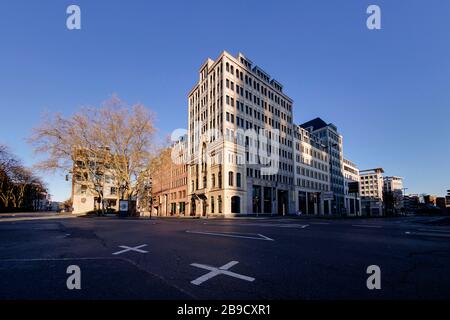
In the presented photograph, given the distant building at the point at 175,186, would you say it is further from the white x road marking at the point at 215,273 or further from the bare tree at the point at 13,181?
the white x road marking at the point at 215,273

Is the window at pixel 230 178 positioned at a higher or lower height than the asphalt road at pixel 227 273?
higher

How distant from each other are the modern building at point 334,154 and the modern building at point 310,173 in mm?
3337

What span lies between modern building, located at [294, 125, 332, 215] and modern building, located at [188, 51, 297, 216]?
173 inches

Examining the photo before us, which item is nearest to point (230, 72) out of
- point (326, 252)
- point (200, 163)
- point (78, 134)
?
point (200, 163)

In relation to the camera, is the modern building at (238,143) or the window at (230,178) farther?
the modern building at (238,143)

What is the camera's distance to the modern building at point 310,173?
65.1 meters

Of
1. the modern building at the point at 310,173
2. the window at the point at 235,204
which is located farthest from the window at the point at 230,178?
the modern building at the point at 310,173

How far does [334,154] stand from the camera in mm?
88438

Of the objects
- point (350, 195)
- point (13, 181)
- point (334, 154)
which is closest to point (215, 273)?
point (13, 181)

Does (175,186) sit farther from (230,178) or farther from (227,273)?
(227,273)

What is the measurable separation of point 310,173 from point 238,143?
34.3 m

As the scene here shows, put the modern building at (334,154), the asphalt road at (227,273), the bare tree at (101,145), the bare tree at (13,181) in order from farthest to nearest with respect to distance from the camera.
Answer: the modern building at (334,154) → the bare tree at (13,181) → the bare tree at (101,145) → the asphalt road at (227,273)

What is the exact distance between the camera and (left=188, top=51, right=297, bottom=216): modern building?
45625 millimetres

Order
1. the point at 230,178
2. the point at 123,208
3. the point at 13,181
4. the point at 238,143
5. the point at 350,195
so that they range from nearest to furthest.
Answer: the point at 123,208
the point at 230,178
the point at 238,143
the point at 13,181
the point at 350,195
